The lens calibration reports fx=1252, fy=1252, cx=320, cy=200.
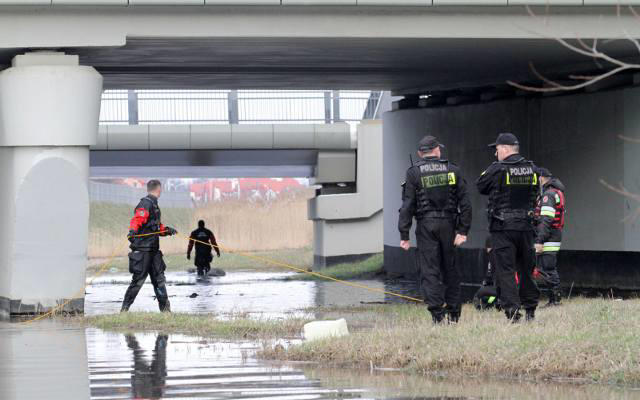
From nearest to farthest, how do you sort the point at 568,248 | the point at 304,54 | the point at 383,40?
the point at 383,40, the point at 304,54, the point at 568,248

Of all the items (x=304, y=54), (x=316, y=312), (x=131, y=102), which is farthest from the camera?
(x=131, y=102)

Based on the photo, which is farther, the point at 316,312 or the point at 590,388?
the point at 316,312

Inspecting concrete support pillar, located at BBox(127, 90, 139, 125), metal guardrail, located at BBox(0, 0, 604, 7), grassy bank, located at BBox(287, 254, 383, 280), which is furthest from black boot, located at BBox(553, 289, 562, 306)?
concrete support pillar, located at BBox(127, 90, 139, 125)

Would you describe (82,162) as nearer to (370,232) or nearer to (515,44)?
(515,44)

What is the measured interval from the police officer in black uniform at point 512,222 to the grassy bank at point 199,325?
7.53 ft

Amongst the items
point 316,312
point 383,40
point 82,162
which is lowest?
point 316,312

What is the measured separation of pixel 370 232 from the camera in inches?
1403

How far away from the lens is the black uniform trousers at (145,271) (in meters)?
16.5

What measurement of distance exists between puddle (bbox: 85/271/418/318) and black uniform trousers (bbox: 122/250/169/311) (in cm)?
104

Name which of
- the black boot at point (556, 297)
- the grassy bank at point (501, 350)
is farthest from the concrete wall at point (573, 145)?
the grassy bank at point (501, 350)

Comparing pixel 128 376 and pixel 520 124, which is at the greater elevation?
pixel 520 124

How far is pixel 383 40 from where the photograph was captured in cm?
1798

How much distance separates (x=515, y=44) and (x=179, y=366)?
32.2ft

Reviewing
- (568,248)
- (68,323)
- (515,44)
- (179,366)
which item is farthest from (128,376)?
(568,248)
